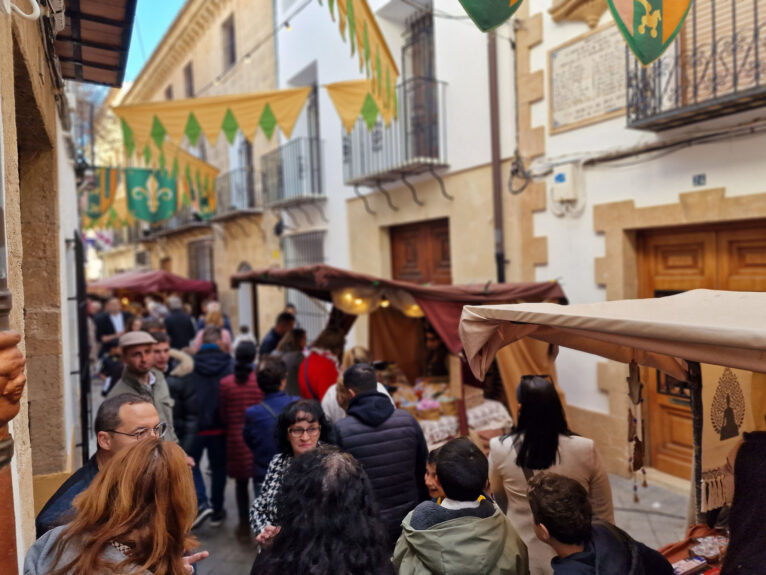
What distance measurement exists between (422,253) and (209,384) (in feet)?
15.8

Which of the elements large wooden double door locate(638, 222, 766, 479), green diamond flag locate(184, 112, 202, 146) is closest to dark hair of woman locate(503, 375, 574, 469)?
large wooden double door locate(638, 222, 766, 479)

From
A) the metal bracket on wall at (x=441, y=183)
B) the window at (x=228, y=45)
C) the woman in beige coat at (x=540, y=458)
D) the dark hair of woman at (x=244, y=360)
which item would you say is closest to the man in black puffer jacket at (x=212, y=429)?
the dark hair of woman at (x=244, y=360)

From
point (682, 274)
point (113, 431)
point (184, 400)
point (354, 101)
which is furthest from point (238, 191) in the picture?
point (113, 431)

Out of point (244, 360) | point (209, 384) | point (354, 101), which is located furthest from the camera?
point (354, 101)

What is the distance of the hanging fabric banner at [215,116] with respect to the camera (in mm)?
6625

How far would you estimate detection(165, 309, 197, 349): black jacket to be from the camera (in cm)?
947

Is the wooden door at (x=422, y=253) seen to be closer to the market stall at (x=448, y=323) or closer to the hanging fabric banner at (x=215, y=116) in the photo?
the market stall at (x=448, y=323)

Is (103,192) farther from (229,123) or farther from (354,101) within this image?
(354,101)

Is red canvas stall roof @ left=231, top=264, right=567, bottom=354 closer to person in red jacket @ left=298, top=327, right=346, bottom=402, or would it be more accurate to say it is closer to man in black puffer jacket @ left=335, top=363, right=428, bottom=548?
person in red jacket @ left=298, top=327, right=346, bottom=402

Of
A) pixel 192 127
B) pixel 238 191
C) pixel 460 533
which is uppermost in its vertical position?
pixel 238 191

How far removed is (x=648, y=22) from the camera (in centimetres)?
318

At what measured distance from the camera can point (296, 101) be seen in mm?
6758

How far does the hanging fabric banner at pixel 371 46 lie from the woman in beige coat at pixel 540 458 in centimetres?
252

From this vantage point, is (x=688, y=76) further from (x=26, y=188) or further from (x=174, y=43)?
(x=174, y=43)
